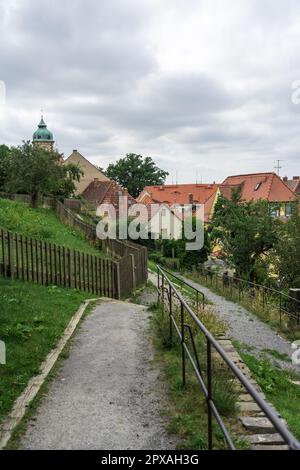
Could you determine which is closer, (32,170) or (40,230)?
(40,230)

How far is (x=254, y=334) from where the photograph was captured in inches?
488

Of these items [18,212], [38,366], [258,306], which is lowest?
[258,306]

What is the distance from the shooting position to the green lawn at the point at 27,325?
6359 mm

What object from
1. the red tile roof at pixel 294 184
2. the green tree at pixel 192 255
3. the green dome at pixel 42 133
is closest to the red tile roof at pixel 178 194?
the red tile roof at pixel 294 184

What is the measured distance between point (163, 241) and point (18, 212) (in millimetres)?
20696

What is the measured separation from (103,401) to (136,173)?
83.0 m

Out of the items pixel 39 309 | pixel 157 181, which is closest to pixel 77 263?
pixel 39 309

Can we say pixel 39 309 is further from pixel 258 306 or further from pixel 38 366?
pixel 258 306

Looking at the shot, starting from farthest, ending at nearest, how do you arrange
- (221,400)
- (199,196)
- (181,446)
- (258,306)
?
(199,196), (258,306), (221,400), (181,446)

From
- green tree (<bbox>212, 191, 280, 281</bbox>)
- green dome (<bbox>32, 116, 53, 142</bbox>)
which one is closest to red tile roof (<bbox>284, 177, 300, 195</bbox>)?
green dome (<bbox>32, 116, 53, 142</bbox>)

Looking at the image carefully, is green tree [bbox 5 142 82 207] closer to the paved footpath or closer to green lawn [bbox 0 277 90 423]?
green lawn [bbox 0 277 90 423]

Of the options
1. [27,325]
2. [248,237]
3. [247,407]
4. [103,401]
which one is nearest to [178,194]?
[248,237]

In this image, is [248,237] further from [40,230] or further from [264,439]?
[264,439]

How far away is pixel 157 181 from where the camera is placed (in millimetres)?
88188
